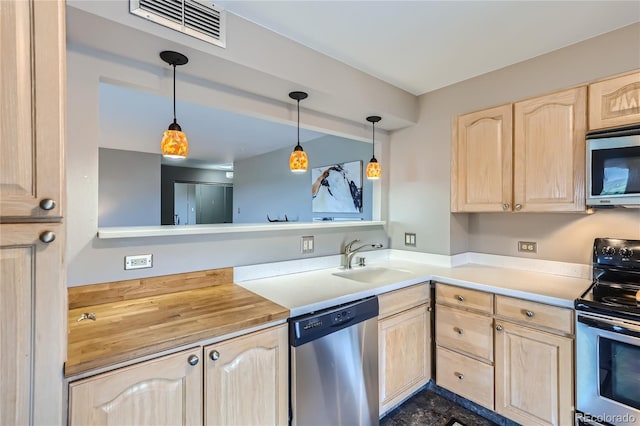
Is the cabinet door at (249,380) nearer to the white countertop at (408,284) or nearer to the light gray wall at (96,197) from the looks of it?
the white countertop at (408,284)

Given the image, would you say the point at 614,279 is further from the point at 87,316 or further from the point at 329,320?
the point at 87,316

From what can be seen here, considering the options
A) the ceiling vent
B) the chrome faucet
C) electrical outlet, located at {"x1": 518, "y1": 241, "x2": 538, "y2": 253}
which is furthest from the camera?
the chrome faucet

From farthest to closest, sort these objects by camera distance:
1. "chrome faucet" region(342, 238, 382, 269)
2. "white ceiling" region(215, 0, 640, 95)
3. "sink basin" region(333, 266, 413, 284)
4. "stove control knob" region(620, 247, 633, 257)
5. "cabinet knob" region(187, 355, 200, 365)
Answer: "chrome faucet" region(342, 238, 382, 269) < "sink basin" region(333, 266, 413, 284) < "stove control knob" region(620, 247, 633, 257) < "white ceiling" region(215, 0, 640, 95) < "cabinet knob" region(187, 355, 200, 365)

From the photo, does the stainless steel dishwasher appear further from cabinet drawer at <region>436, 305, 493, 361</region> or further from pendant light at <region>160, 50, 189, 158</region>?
pendant light at <region>160, 50, 189, 158</region>

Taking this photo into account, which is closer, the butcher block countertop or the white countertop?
the butcher block countertop

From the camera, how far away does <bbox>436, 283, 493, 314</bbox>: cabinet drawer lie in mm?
1912

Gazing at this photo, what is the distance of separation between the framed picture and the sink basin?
1203 millimetres

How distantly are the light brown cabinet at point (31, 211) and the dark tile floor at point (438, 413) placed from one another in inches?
71.0

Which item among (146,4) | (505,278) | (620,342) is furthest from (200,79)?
(620,342)

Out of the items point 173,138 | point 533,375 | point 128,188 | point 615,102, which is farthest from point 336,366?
point 128,188

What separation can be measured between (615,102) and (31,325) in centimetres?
271

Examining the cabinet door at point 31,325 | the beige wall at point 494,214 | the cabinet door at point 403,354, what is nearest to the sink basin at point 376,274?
the cabinet door at point 403,354

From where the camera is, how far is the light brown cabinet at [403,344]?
189cm

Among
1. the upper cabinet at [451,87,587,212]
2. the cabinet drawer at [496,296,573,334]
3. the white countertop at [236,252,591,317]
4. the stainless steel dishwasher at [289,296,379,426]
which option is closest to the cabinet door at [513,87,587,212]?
the upper cabinet at [451,87,587,212]
